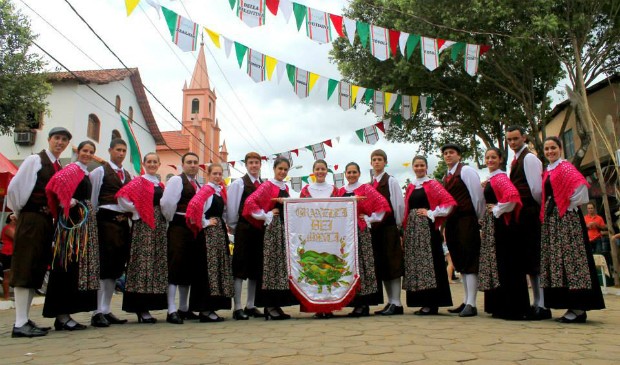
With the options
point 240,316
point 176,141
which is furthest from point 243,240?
point 176,141

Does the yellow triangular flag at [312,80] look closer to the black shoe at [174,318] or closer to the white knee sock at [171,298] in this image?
the white knee sock at [171,298]

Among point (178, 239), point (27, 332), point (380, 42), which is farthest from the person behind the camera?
point (380, 42)

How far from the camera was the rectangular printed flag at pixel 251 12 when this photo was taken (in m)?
7.04

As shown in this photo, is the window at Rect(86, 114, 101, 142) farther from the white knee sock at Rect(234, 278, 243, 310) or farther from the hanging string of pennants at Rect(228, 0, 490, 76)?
the white knee sock at Rect(234, 278, 243, 310)

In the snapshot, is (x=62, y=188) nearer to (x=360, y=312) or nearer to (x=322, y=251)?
(x=322, y=251)

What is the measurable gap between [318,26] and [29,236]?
514 centimetres

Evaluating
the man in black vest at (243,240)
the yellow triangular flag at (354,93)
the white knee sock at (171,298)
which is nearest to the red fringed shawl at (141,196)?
the white knee sock at (171,298)

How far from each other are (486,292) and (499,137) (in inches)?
420

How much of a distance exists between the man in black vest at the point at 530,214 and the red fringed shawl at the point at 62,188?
4.15 meters

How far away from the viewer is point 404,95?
41.2 feet

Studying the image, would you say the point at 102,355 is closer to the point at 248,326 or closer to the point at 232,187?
the point at 248,326

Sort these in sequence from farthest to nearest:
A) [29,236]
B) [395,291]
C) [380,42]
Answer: [380,42]
[395,291]
[29,236]

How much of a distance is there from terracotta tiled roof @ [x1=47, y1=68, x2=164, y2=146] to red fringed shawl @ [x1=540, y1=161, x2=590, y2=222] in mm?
15636

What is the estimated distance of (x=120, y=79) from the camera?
74.8 ft
